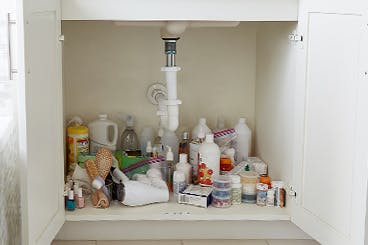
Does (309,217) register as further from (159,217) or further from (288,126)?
(159,217)

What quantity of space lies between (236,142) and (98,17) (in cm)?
78

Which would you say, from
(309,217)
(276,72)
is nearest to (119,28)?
(276,72)

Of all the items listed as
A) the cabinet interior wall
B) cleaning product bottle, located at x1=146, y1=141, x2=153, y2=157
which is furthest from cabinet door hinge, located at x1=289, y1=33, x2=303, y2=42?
cleaning product bottle, located at x1=146, y1=141, x2=153, y2=157

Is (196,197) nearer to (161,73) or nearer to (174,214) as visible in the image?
(174,214)

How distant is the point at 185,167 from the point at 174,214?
0.79 ft

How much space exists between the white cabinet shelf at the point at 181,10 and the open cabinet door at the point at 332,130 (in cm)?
9

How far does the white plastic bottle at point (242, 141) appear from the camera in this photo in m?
2.43

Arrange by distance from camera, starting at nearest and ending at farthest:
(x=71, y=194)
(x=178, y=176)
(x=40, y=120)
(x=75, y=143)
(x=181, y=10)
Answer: (x=40, y=120), (x=181, y=10), (x=71, y=194), (x=178, y=176), (x=75, y=143)

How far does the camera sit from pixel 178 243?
2.15 m

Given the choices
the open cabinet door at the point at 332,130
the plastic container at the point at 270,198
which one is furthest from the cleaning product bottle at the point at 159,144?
the open cabinet door at the point at 332,130

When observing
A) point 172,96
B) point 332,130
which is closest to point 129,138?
point 172,96

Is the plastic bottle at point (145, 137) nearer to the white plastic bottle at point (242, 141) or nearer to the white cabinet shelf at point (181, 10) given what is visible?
the white plastic bottle at point (242, 141)

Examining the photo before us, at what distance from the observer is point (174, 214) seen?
6.76ft

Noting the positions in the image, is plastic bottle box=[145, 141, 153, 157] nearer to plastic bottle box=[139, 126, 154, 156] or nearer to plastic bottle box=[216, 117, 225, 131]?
plastic bottle box=[139, 126, 154, 156]
